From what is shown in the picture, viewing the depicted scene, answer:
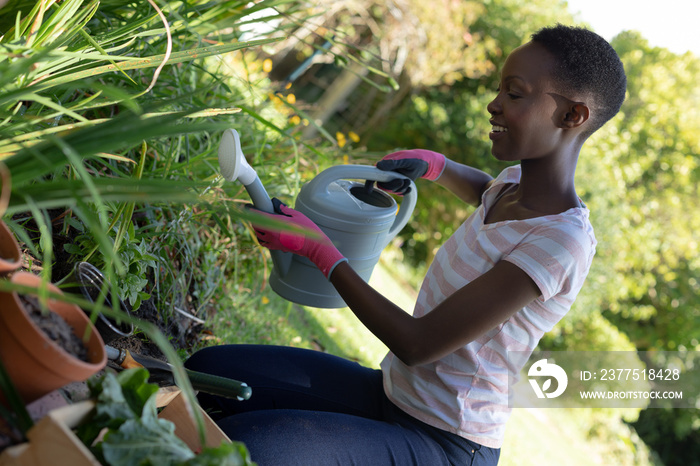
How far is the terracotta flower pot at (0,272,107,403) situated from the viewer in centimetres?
60

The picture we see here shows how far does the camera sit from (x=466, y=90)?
762 centimetres

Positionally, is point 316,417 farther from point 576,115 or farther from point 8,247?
point 576,115

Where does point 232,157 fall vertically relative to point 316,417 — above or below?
above

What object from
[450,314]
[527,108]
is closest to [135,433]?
[450,314]

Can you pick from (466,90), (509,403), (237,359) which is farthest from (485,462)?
(466,90)

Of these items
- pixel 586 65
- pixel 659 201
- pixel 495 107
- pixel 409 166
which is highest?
pixel 586 65

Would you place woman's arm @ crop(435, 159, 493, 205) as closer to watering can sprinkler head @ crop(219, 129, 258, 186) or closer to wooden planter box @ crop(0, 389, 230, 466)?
watering can sprinkler head @ crop(219, 129, 258, 186)

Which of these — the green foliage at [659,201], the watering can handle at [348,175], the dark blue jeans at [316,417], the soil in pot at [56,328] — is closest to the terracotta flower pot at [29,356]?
the soil in pot at [56,328]

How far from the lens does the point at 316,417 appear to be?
3.84 ft

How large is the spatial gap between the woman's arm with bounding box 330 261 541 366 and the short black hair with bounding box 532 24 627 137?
1.51 ft

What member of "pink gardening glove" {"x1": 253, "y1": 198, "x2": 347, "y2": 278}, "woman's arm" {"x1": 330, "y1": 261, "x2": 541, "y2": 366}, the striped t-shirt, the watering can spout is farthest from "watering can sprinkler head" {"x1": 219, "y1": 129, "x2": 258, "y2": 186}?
the striped t-shirt

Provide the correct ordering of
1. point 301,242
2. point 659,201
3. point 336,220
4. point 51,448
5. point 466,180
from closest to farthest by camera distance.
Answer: point 51,448 < point 301,242 < point 336,220 < point 466,180 < point 659,201

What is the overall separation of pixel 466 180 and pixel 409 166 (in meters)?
0.28

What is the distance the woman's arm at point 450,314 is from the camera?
3.92 ft
